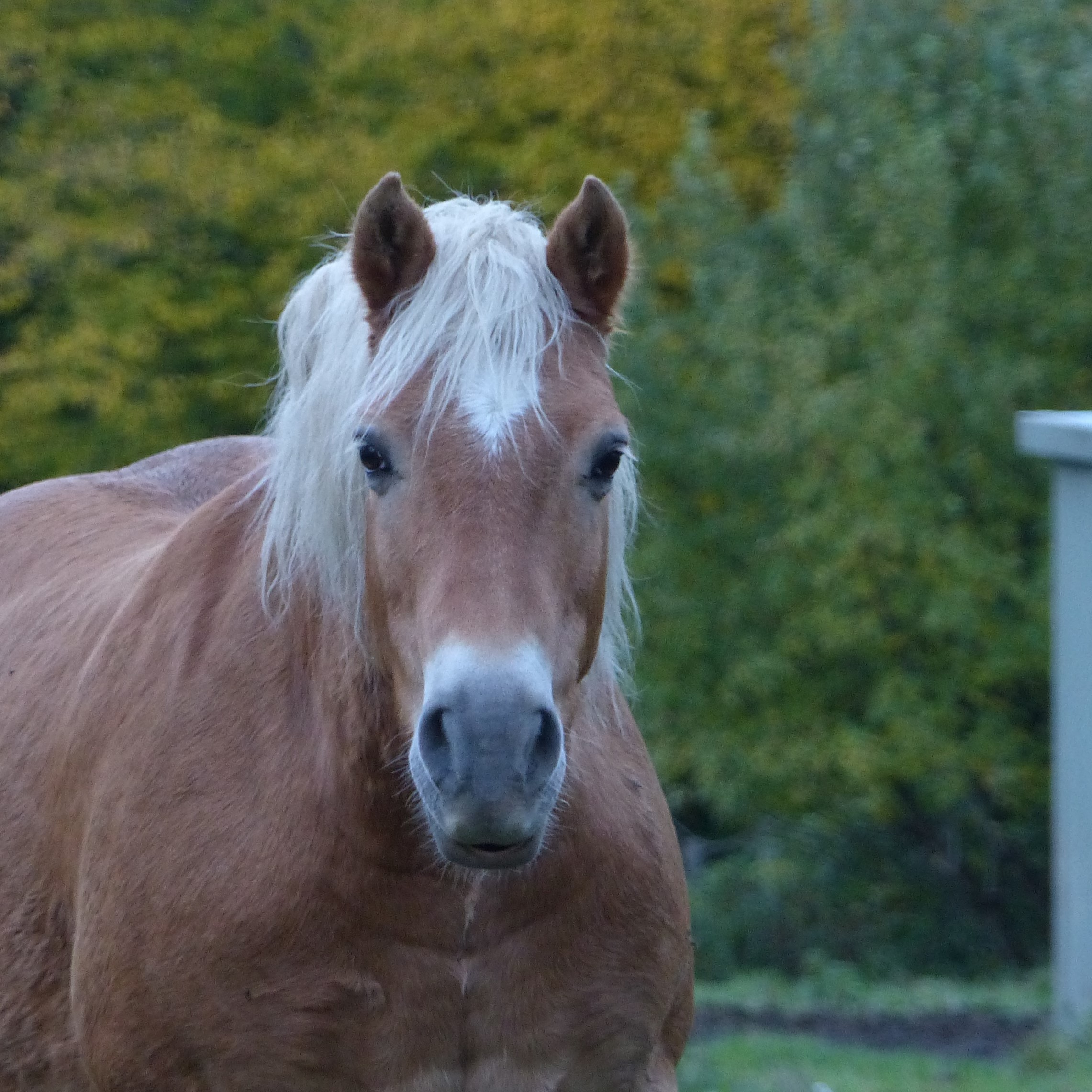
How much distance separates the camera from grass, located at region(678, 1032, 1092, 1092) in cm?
528

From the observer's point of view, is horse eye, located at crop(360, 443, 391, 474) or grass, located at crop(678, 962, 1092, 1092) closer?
horse eye, located at crop(360, 443, 391, 474)

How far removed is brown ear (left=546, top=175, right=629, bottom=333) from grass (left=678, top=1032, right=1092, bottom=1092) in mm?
3013

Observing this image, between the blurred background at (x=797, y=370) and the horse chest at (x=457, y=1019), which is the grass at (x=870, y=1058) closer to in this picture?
the horse chest at (x=457, y=1019)

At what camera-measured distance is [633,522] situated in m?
3.14

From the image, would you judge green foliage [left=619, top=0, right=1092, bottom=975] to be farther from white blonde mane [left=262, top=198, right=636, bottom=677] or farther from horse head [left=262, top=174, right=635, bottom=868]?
horse head [left=262, top=174, right=635, bottom=868]

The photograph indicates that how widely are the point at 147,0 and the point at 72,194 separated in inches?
96.0

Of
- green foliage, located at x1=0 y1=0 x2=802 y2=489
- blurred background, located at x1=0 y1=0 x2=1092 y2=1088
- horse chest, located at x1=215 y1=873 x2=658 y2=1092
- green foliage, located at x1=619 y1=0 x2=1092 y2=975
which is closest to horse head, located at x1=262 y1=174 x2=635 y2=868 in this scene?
horse chest, located at x1=215 y1=873 x2=658 y2=1092

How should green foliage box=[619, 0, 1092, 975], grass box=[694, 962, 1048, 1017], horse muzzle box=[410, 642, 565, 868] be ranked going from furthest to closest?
1. green foliage box=[619, 0, 1092, 975]
2. grass box=[694, 962, 1048, 1017]
3. horse muzzle box=[410, 642, 565, 868]

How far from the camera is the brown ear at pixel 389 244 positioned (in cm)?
283

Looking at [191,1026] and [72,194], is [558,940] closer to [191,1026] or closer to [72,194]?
[191,1026]

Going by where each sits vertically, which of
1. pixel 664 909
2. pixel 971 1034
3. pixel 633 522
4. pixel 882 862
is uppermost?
pixel 633 522

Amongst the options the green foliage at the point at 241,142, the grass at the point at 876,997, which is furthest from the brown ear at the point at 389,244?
the green foliage at the point at 241,142

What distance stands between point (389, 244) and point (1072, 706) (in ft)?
14.0

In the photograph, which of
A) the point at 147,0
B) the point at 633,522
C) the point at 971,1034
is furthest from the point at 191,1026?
the point at 147,0
